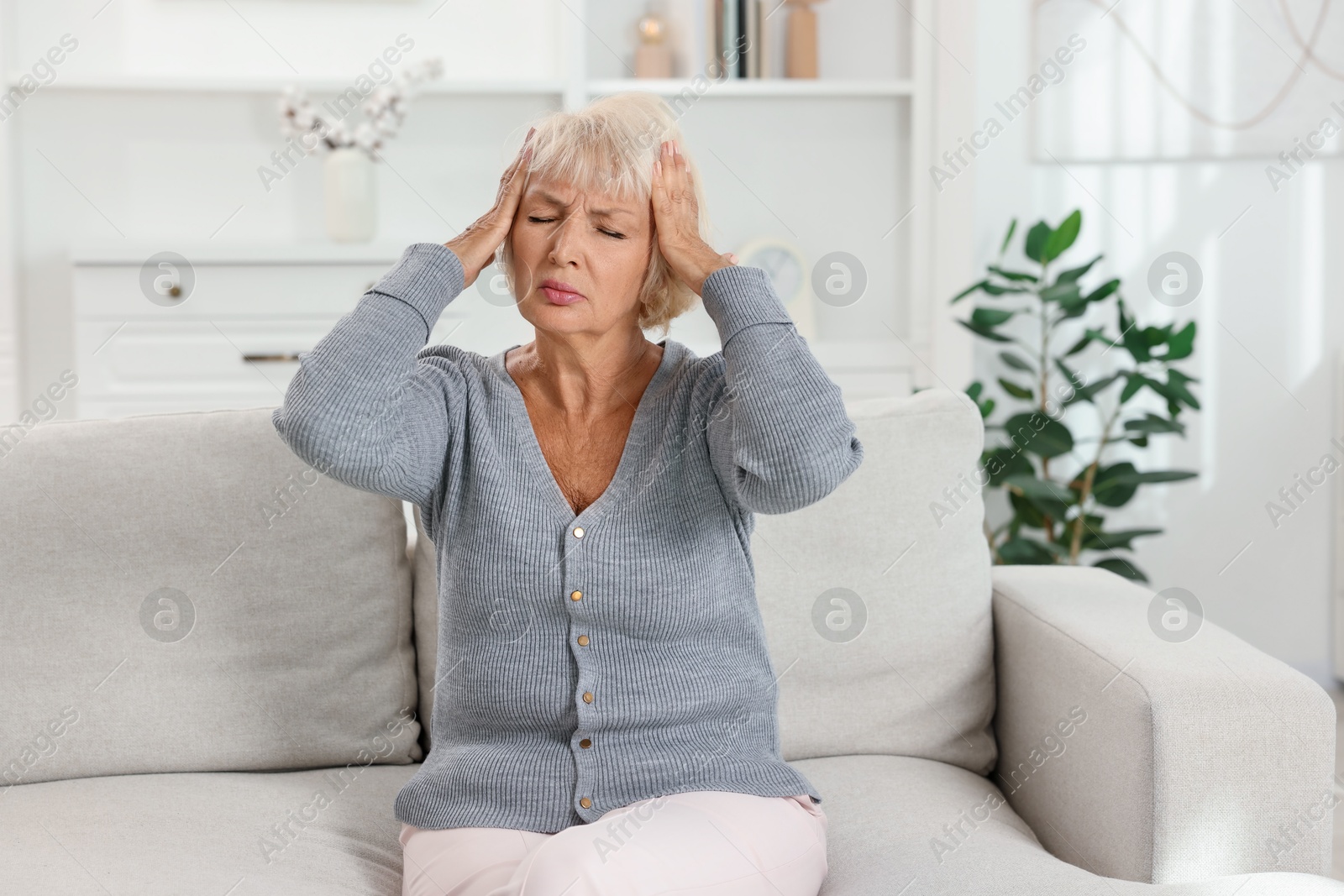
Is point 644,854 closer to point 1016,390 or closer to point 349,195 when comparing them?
point 1016,390

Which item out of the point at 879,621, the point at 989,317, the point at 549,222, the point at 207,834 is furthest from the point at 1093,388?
the point at 207,834

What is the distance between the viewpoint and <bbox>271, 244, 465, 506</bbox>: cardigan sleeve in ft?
3.83

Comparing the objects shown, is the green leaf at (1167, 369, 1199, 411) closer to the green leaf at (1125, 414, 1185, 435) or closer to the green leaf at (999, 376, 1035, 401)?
the green leaf at (1125, 414, 1185, 435)

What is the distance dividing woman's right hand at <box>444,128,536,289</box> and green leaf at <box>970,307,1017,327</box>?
1827mm

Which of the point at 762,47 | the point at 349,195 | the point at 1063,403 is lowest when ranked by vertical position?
the point at 1063,403

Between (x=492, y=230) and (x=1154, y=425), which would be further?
(x=1154, y=425)

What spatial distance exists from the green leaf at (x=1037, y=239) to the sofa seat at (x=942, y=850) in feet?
5.53

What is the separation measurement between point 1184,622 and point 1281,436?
1962 mm

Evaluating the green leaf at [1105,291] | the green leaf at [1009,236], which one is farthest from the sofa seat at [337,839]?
the green leaf at [1009,236]

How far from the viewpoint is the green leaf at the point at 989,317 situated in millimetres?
2887

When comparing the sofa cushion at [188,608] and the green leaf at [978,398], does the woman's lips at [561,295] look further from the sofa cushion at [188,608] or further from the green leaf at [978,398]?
the green leaf at [978,398]

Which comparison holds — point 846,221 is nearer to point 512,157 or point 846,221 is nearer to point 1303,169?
point 1303,169

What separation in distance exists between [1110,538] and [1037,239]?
78 centimetres

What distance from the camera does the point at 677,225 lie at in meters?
1.29
